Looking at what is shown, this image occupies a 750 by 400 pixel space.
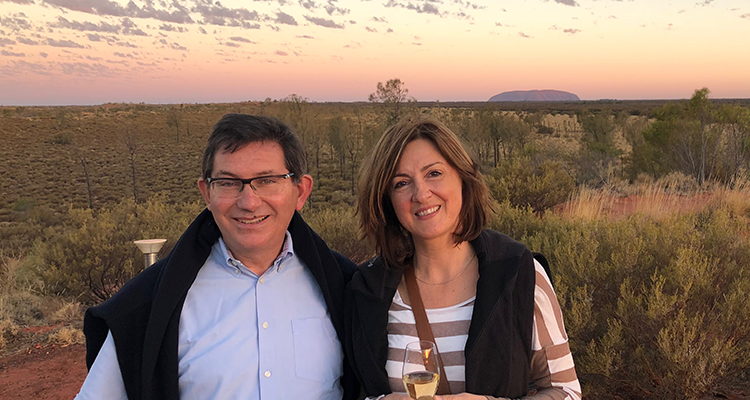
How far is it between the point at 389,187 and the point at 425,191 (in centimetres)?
19

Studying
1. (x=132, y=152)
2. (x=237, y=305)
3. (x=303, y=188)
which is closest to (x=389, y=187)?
(x=303, y=188)

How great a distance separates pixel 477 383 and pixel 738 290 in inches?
110

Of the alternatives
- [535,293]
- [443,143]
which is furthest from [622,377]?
[443,143]

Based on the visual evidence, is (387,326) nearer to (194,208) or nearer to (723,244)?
(723,244)

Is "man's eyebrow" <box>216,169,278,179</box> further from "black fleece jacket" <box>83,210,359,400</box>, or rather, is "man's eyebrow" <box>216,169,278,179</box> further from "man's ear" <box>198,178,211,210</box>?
"black fleece jacket" <box>83,210,359,400</box>

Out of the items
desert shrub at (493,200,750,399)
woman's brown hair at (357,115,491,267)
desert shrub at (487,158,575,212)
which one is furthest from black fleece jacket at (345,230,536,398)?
desert shrub at (487,158,575,212)

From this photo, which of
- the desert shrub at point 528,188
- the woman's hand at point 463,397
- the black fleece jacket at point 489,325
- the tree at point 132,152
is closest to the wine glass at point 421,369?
the woman's hand at point 463,397

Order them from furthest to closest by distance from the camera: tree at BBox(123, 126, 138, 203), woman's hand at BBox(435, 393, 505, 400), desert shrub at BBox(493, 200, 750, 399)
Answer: tree at BBox(123, 126, 138, 203)
desert shrub at BBox(493, 200, 750, 399)
woman's hand at BBox(435, 393, 505, 400)

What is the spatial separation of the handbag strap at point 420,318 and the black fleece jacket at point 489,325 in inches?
2.3

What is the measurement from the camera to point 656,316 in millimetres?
3551

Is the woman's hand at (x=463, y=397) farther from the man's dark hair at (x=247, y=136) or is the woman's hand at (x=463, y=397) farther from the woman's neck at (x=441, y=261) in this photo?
the man's dark hair at (x=247, y=136)

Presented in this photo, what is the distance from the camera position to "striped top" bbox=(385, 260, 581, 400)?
191cm

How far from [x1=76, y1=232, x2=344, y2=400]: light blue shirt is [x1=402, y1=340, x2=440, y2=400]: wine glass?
71 cm

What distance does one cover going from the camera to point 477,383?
6.17 feet
